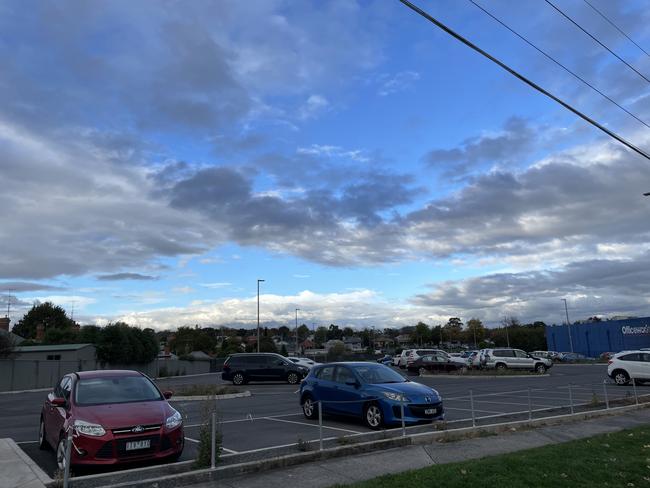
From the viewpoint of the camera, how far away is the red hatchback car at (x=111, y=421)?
8.01m

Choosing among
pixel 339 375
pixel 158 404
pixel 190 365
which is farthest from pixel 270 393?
pixel 190 365

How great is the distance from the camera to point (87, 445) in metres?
7.97

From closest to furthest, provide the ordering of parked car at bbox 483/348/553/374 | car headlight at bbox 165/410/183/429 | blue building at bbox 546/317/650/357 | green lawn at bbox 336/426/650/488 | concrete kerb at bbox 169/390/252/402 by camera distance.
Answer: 1. green lawn at bbox 336/426/650/488
2. car headlight at bbox 165/410/183/429
3. concrete kerb at bbox 169/390/252/402
4. parked car at bbox 483/348/553/374
5. blue building at bbox 546/317/650/357

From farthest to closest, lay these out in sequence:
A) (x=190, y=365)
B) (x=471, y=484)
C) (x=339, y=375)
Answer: (x=190, y=365) → (x=339, y=375) → (x=471, y=484)

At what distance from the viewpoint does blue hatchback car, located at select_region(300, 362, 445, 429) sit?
39.0 ft

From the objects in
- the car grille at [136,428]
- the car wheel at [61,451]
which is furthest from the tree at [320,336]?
the car grille at [136,428]

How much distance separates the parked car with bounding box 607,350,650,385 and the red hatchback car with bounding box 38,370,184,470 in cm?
2244

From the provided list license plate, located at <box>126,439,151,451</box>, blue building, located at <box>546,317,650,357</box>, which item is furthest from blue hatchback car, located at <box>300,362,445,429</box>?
blue building, located at <box>546,317,650,357</box>

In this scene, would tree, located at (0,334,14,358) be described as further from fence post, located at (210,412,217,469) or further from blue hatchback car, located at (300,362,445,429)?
fence post, located at (210,412,217,469)

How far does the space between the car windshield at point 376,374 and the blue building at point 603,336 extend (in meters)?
76.2

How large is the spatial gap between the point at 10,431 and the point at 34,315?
4344 inches

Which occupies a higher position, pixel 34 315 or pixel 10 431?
pixel 34 315

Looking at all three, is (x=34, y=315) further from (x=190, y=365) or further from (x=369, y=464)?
(x=369, y=464)

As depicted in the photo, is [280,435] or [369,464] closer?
[369,464]
